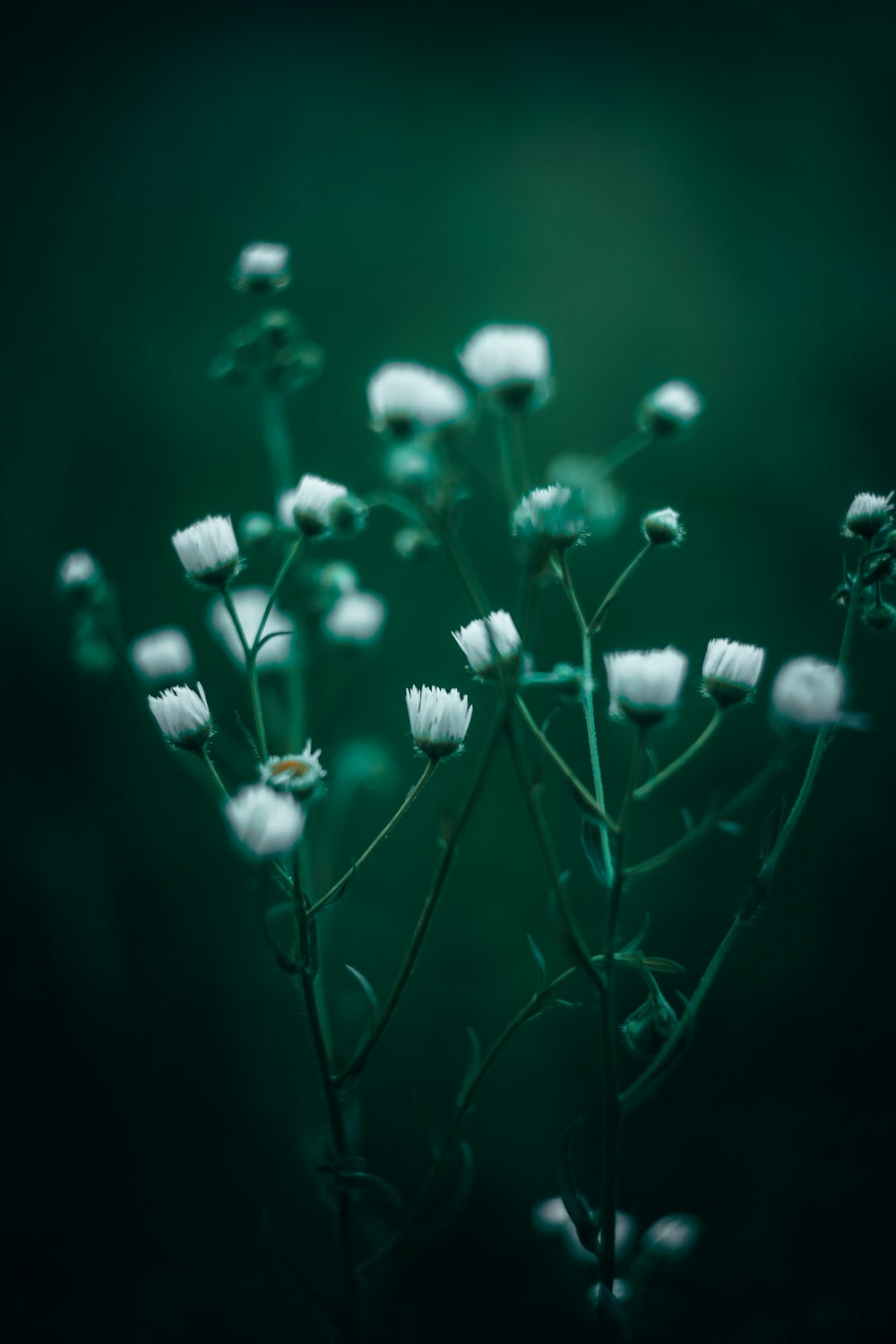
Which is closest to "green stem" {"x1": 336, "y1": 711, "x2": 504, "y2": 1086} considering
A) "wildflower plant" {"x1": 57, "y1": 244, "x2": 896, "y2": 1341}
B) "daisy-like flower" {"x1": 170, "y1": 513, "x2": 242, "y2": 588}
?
"wildflower plant" {"x1": 57, "y1": 244, "x2": 896, "y2": 1341}

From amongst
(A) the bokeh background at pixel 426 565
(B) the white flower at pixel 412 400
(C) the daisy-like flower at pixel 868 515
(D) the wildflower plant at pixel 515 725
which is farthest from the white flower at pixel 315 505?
(A) the bokeh background at pixel 426 565

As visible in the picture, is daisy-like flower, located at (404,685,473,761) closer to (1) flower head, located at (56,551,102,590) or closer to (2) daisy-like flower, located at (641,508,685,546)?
(2) daisy-like flower, located at (641,508,685,546)

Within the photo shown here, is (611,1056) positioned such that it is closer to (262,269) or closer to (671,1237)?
(671,1237)

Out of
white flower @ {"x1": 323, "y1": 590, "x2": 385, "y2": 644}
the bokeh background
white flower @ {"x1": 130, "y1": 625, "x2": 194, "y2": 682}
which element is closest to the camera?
white flower @ {"x1": 130, "y1": 625, "x2": 194, "y2": 682}

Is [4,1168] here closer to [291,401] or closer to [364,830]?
[364,830]

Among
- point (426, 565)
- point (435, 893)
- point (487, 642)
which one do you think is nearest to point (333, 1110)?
point (435, 893)
